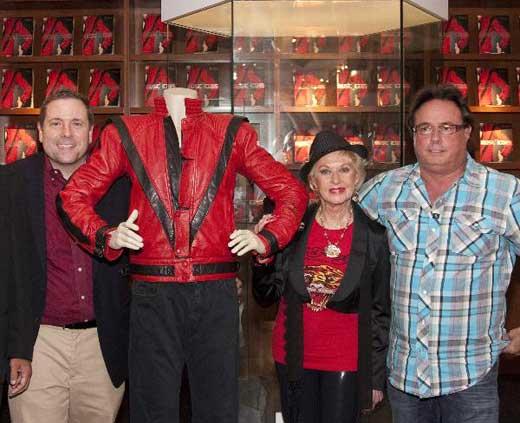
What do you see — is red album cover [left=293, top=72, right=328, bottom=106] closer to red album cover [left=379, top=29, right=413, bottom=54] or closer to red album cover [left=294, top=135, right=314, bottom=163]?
red album cover [left=294, top=135, right=314, bottom=163]

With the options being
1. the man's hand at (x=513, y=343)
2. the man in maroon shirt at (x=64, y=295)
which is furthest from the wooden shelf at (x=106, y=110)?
the man's hand at (x=513, y=343)

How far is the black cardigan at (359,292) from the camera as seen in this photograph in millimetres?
2355

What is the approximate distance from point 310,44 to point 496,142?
213cm

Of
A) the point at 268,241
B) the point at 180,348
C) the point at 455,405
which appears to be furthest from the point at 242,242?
the point at 455,405

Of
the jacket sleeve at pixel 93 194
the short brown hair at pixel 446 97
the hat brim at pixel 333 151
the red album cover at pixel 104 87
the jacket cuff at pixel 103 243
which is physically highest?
the red album cover at pixel 104 87

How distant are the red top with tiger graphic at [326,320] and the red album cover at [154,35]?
8.43 ft

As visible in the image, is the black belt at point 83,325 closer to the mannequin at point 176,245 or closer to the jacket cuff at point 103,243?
the mannequin at point 176,245

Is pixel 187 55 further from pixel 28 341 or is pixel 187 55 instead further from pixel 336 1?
pixel 28 341

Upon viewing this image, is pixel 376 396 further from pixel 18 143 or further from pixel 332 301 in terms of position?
pixel 18 143

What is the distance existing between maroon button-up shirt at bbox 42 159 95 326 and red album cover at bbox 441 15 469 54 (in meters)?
3.16

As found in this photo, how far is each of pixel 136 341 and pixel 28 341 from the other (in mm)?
380

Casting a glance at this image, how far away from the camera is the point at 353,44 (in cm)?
310

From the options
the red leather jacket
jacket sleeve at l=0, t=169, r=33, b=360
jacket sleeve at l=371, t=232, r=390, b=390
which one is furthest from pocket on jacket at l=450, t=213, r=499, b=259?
jacket sleeve at l=0, t=169, r=33, b=360

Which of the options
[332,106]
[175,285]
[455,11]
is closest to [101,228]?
[175,285]
